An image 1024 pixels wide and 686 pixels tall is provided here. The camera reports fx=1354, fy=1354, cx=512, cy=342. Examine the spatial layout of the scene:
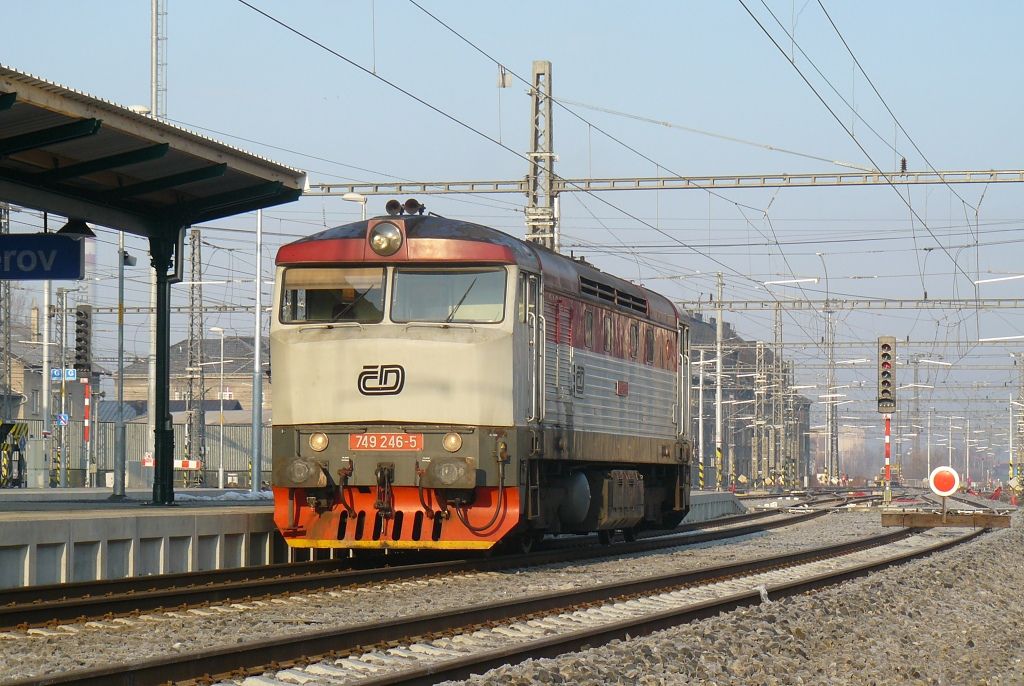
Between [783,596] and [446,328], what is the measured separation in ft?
15.5

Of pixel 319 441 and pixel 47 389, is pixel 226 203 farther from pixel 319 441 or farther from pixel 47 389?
pixel 47 389

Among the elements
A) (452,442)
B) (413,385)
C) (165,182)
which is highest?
(165,182)

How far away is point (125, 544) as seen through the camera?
47.4 ft

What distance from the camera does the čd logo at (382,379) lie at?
50.2ft

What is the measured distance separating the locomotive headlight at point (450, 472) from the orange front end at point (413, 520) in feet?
1.52

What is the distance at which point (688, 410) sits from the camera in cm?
2355

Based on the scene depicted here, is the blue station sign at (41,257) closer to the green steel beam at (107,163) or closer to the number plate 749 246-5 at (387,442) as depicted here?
the green steel beam at (107,163)

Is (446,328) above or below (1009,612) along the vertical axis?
above

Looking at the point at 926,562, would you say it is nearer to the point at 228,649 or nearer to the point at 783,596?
the point at 783,596

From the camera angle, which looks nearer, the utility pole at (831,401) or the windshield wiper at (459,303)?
the windshield wiper at (459,303)

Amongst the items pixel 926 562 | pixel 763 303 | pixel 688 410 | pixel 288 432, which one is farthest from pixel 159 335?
pixel 763 303

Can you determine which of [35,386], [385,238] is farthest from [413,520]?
[35,386]

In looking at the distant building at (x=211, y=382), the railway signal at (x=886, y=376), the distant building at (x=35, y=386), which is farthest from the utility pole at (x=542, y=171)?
the distant building at (x=211, y=382)

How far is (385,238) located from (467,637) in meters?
6.49
